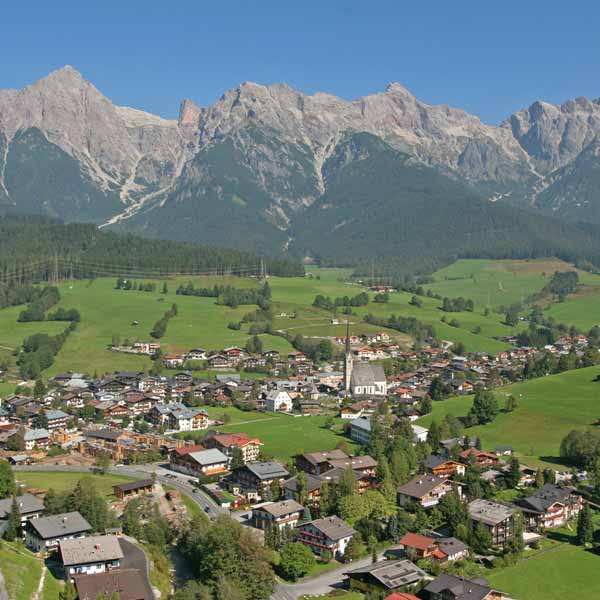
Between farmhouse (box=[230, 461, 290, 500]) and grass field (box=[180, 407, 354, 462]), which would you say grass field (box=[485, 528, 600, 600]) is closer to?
farmhouse (box=[230, 461, 290, 500])

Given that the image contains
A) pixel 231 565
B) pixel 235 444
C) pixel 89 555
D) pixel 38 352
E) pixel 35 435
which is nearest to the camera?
pixel 231 565

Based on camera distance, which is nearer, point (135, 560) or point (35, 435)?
point (135, 560)

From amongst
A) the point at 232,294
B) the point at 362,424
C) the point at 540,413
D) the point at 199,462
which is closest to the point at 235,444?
the point at 199,462

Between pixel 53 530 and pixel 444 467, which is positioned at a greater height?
pixel 444 467

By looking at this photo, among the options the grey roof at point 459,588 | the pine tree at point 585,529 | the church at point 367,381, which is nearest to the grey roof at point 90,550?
the grey roof at point 459,588

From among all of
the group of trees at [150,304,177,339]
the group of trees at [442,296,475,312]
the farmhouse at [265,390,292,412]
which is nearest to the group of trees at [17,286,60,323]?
the group of trees at [150,304,177,339]

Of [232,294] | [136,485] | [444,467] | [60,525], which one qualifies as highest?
[232,294]

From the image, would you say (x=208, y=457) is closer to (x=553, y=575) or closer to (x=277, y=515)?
(x=277, y=515)
